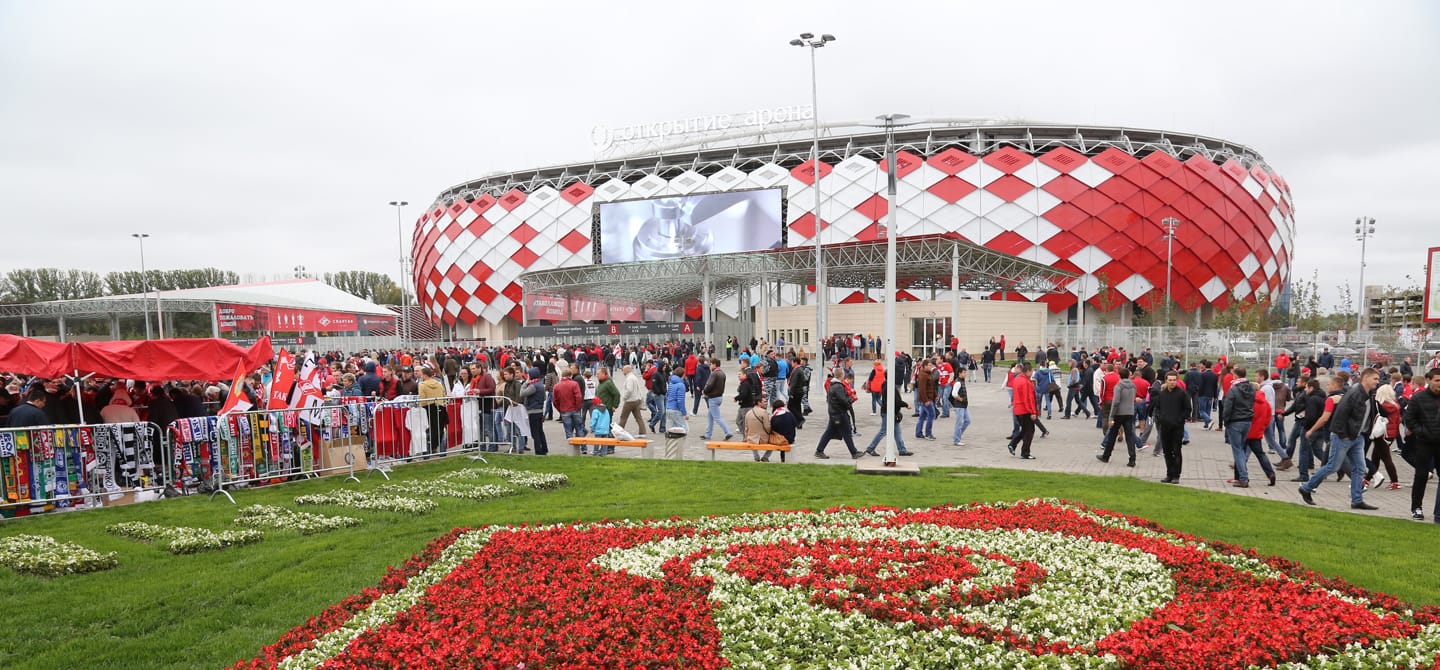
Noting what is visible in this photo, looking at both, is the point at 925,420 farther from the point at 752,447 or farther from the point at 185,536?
the point at 185,536

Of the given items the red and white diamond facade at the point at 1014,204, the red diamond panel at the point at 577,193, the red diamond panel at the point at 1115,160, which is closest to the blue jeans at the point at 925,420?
the red and white diamond facade at the point at 1014,204

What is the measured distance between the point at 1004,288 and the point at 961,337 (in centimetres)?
1112

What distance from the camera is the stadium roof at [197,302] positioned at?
45.9 m

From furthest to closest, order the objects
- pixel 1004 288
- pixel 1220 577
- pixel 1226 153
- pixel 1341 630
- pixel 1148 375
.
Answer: pixel 1226 153, pixel 1004 288, pixel 1148 375, pixel 1220 577, pixel 1341 630

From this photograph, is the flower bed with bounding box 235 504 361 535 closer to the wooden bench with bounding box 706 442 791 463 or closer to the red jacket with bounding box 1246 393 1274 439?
the wooden bench with bounding box 706 442 791 463

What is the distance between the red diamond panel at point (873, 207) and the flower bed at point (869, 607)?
56.0 meters

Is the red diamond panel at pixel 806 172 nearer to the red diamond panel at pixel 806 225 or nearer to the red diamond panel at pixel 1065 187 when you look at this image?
the red diamond panel at pixel 806 225

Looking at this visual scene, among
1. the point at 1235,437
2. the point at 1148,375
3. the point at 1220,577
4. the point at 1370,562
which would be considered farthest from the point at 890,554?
the point at 1148,375

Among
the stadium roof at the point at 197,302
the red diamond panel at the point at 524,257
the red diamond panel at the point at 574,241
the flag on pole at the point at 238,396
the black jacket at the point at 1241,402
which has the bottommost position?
the black jacket at the point at 1241,402

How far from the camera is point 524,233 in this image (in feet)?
233

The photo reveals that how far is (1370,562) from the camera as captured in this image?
6.15 meters

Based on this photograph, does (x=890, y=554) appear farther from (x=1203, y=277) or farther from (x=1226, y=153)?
(x=1226, y=153)

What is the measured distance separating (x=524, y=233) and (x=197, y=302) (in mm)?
29617

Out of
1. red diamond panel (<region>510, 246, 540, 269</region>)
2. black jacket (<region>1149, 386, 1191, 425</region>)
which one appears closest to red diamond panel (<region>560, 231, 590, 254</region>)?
red diamond panel (<region>510, 246, 540, 269</region>)
